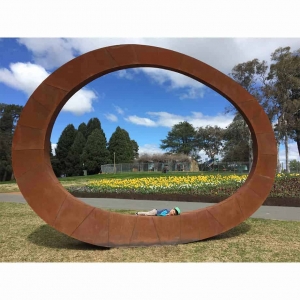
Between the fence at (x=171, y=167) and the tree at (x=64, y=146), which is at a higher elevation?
the tree at (x=64, y=146)

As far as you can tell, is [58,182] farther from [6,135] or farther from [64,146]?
[64,146]

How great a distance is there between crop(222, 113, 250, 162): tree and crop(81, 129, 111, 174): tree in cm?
1573

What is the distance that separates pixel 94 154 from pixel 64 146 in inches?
182

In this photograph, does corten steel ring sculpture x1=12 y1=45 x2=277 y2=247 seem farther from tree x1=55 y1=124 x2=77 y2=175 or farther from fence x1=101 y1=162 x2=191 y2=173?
tree x1=55 y1=124 x2=77 y2=175

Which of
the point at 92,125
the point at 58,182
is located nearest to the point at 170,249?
the point at 58,182

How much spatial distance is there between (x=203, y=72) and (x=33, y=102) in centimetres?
339

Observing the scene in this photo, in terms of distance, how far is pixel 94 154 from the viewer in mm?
40188

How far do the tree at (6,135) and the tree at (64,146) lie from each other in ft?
20.7

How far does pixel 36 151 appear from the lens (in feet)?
19.6

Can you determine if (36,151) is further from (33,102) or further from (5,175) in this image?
(5,175)

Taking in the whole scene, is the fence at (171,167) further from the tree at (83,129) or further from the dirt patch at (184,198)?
the dirt patch at (184,198)

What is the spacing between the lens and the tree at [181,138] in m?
56.7

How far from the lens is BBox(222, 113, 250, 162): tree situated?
3148 centimetres

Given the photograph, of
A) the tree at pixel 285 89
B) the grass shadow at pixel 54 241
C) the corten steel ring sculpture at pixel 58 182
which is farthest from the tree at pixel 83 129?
the corten steel ring sculpture at pixel 58 182
